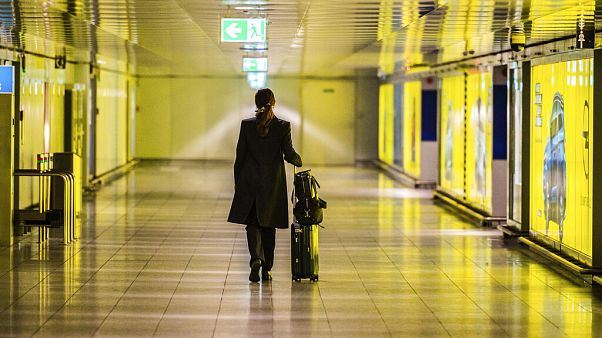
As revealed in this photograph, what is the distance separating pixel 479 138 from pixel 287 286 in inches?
305

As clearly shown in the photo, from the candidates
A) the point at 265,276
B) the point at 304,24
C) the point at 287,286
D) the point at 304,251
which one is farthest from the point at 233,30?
the point at 287,286

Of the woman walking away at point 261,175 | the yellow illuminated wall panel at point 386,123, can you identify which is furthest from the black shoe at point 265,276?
the yellow illuminated wall panel at point 386,123

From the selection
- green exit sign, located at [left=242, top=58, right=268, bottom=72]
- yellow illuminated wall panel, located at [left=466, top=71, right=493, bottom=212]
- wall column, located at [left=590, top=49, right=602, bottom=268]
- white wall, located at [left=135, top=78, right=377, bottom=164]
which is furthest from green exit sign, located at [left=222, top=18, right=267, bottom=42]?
white wall, located at [left=135, top=78, right=377, bottom=164]

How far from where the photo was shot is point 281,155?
9406mm

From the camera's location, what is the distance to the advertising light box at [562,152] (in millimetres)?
10539

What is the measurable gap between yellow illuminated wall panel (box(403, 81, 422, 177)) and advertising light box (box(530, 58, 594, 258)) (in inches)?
366

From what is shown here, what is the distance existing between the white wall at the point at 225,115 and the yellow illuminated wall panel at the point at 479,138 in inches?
559

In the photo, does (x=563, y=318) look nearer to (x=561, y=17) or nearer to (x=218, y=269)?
(x=561, y=17)

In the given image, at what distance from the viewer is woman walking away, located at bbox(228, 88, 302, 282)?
9.34 metres

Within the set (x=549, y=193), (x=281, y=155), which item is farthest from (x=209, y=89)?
(x=281, y=155)

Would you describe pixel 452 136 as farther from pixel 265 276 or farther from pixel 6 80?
pixel 265 276

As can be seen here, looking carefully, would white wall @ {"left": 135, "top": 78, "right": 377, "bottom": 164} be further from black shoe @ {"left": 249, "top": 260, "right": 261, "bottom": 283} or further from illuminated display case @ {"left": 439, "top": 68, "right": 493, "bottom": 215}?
black shoe @ {"left": 249, "top": 260, "right": 261, "bottom": 283}

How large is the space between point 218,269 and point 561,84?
424 cm

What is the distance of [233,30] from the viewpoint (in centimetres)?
984
